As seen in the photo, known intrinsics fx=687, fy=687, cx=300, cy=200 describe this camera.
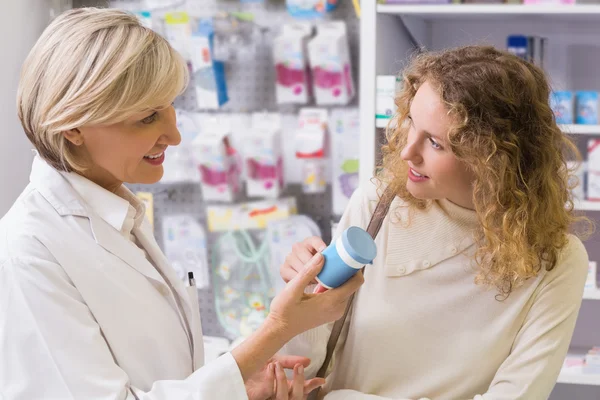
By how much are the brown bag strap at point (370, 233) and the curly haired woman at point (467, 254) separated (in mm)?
17

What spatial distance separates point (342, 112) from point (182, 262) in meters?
1.06

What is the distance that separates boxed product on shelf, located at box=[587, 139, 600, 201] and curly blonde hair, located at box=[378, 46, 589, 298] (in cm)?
119

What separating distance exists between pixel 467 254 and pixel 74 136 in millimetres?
902

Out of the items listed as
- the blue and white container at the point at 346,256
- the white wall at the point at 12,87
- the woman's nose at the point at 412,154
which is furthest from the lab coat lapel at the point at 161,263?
the white wall at the point at 12,87

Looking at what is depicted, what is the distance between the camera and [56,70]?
1296 millimetres

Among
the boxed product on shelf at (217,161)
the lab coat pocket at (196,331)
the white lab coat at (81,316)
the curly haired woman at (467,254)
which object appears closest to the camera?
the white lab coat at (81,316)

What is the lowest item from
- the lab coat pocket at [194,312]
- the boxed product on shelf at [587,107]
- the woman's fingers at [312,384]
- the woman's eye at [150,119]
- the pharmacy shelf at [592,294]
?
the pharmacy shelf at [592,294]

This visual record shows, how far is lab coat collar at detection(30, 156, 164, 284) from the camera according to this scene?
137cm

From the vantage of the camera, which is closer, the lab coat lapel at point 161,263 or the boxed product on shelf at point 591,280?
the lab coat lapel at point 161,263

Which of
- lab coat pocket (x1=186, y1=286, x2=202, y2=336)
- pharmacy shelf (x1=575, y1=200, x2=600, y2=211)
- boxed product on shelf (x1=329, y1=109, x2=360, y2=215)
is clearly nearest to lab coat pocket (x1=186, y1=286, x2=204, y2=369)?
lab coat pocket (x1=186, y1=286, x2=202, y2=336)

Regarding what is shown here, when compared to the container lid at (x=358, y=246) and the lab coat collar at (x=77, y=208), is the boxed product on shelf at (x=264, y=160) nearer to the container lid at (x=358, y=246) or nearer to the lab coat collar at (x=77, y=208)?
the lab coat collar at (x=77, y=208)

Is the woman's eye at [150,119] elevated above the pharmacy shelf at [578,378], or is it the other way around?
the woman's eye at [150,119]

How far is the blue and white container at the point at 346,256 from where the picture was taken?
4.29 ft

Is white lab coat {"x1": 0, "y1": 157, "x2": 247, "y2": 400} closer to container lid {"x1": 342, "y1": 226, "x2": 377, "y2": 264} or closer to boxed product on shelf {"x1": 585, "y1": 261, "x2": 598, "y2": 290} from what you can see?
container lid {"x1": 342, "y1": 226, "x2": 377, "y2": 264}
